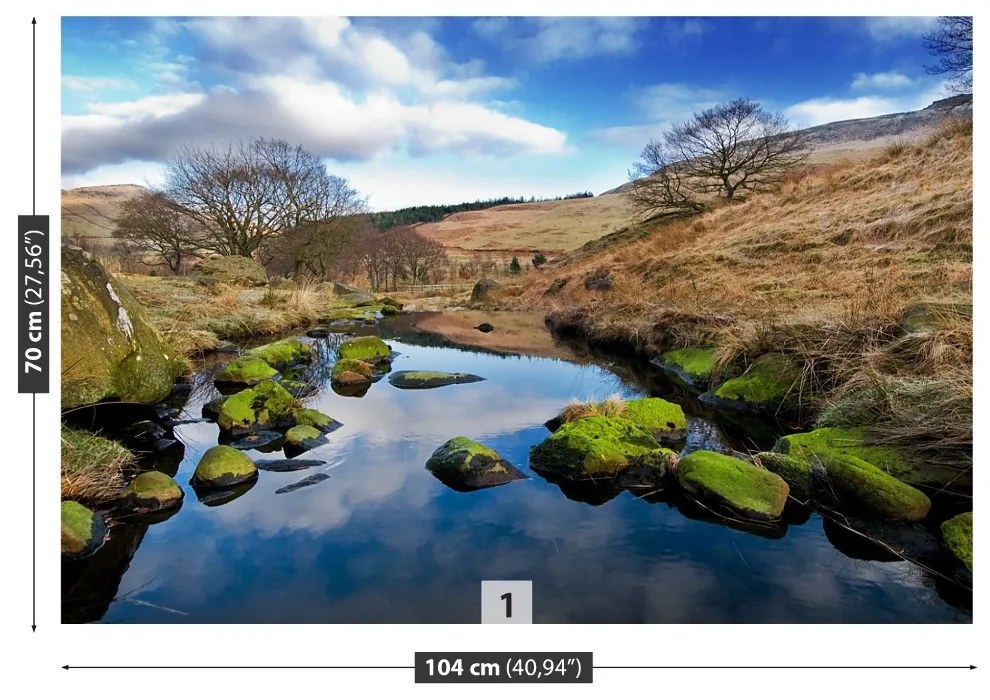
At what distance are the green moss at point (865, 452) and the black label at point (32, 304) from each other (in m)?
Result: 5.14

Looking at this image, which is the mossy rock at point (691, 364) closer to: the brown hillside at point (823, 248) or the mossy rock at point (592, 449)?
the brown hillside at point (823, 248)

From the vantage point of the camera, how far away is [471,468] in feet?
15.3

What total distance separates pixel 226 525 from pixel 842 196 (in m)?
18.6

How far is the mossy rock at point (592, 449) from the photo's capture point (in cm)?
467

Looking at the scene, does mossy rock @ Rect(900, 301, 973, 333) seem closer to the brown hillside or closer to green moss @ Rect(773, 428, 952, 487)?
the brown hillside

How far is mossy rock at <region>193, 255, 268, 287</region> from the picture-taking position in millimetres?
18438

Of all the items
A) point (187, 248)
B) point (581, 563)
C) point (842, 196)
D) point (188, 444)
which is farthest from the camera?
point (187, 248)

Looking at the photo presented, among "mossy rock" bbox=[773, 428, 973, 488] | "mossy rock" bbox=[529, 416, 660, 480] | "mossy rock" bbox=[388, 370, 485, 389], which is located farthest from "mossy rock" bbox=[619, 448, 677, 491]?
"mossy rock" bbox=[388, 370, 485, 389]

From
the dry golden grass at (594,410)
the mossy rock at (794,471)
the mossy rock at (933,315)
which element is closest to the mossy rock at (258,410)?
the dry golden grass at (594,410)

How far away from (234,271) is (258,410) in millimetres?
14585

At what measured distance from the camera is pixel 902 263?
31.1ft

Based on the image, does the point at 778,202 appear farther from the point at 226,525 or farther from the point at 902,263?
the point at 226,525
